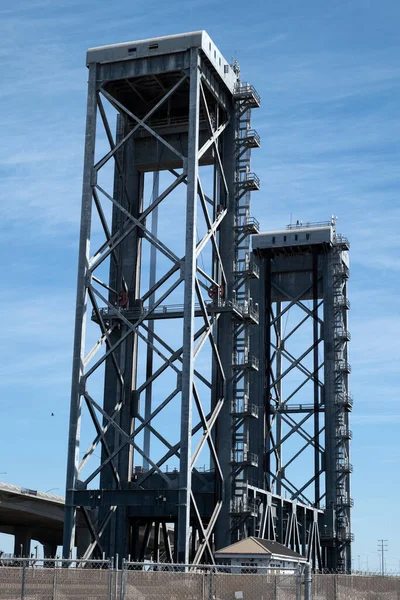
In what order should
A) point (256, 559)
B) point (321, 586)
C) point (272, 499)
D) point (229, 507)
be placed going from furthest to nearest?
point (272, 499) < point (229, 507) < point (256, 559) < point (321, 586)

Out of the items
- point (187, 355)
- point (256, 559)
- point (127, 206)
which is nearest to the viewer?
point (256, 559)

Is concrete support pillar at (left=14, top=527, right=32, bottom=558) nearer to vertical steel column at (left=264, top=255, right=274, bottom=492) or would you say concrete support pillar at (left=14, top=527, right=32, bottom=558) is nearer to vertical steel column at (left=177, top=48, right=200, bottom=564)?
vertical steel column at (left=264, top=255, right=274, bottom=492)

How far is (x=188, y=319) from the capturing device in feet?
141

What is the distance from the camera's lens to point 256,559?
105 ft

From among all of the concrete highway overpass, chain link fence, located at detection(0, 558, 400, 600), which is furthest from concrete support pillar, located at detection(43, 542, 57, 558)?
chain link fence, located at detection(0, 558, 400, 600)

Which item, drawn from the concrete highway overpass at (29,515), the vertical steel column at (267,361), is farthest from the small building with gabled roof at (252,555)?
the vertical steel column at (267,361)

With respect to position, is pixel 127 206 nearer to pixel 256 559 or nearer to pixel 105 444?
pixel 105 444

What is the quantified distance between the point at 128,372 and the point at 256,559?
1760cm

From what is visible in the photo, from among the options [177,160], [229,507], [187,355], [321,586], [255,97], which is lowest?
[321,586]

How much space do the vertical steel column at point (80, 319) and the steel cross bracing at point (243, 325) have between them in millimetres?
7486

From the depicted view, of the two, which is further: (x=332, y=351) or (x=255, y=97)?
(x=332, y=351)

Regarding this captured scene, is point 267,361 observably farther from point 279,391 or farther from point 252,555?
point 252,555

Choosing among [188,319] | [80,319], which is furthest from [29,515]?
[188,319]

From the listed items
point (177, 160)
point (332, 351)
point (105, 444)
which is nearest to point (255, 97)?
point (177, 160)
